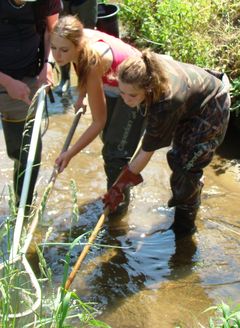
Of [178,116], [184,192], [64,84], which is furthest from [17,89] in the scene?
[64,84]

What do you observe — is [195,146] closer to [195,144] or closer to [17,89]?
[195,144]

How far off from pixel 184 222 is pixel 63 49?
152cm

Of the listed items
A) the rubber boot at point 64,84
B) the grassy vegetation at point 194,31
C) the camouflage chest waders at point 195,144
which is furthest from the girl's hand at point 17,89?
the rubber boot at point 64,84

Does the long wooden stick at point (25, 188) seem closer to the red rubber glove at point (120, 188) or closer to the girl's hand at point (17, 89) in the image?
the girl's hand at point (17, 89)

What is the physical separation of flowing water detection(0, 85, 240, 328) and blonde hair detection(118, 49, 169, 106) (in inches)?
32.9

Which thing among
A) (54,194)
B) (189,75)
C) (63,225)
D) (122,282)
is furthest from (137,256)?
(189,75)

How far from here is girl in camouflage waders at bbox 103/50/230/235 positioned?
9.51 ft

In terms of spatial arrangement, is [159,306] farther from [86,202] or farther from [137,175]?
[86,202]

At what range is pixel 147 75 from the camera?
2.87 m

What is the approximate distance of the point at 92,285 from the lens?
3494 mm

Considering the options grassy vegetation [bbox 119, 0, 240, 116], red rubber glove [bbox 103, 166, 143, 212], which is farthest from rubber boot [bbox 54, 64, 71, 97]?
red rubber glove [bbox 103, 166, 143, 212]

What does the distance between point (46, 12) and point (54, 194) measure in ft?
5.14

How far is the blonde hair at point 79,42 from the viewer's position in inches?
118

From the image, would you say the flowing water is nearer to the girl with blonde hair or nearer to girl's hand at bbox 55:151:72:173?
girl's hand at bbox 55:151:72:173
